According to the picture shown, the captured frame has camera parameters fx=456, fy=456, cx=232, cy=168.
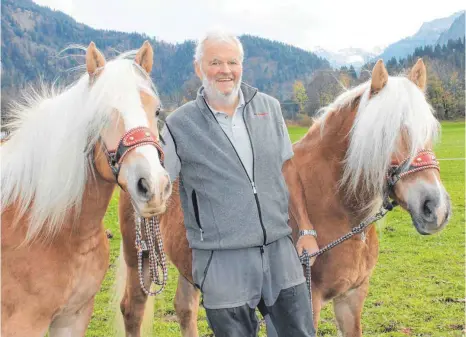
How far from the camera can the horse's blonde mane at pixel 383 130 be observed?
2.53 m

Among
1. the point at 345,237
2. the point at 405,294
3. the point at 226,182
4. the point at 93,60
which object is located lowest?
the point at 405,294

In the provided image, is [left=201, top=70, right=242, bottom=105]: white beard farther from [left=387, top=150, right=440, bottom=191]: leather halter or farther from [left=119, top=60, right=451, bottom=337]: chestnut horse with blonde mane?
[left=387, top=150, right=440, bottom=191]: leather halter

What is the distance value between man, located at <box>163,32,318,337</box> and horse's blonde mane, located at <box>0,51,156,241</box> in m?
0.36

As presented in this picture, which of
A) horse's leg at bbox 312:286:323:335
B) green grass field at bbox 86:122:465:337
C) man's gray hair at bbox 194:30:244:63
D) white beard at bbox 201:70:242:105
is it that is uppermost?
man's gray hair at bbox 194:30:244:63

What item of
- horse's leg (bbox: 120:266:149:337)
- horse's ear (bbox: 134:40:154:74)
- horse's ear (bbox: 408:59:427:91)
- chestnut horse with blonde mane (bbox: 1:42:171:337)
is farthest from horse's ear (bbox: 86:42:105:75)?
horse's leg (bbox: 120:266:149:337)

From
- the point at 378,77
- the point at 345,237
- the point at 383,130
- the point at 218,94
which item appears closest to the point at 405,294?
the point at 345,237

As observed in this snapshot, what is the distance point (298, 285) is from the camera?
2.46m

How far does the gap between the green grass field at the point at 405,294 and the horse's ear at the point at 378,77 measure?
618 mm

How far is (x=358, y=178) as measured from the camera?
2.78 meters

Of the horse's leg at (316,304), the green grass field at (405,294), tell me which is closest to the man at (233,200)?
the horse's leg at (316,304)

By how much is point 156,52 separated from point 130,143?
190 metres

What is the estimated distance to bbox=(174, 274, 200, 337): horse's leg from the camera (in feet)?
13.8

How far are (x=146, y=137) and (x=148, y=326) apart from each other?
2.73 m

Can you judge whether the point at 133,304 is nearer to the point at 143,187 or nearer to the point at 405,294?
the point at 143,187
